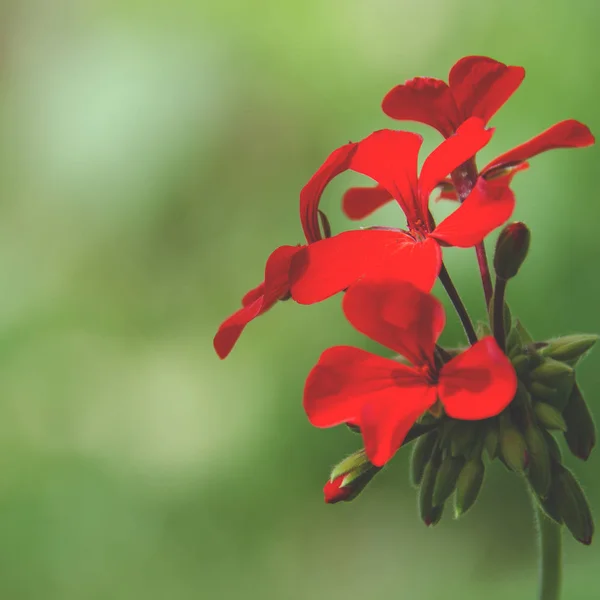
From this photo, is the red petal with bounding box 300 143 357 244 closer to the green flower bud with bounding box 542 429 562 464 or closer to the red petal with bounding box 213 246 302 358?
the red petal with bounding box 213 246 302 358

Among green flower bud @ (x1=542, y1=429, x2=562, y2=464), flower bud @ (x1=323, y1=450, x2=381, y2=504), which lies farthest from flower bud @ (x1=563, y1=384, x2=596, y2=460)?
flower bud @ (x1=323, y1=450, x2=381, y2=504)

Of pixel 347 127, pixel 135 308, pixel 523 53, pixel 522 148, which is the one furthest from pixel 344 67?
pixel 522 148

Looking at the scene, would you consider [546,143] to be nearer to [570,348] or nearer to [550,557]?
[570,348]

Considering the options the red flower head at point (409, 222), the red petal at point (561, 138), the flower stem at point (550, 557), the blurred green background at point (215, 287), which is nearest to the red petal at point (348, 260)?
the red flower head at point (409, 222)

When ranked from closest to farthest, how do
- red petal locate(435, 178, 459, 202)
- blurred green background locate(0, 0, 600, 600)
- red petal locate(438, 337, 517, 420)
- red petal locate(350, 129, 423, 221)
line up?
1. red petal locate(438, 337, 517, 420)
2. red petal locate(350, 129, 423, 221)
3. red petal locate(435, 178, 459, 202)
4. blurred green background locate(0, 0, 600, 600)

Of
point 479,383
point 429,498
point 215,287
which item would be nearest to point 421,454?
point 429,498

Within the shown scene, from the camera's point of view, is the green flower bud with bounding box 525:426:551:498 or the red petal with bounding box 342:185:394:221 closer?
the green flower bud with bounding box 525:426:551:498
